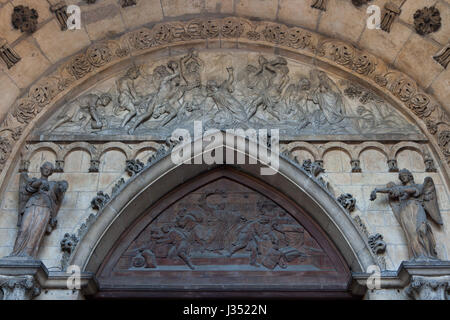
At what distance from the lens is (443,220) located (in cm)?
681

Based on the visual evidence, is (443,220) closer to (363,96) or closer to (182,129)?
(363,96)

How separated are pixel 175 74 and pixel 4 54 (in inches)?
92.9

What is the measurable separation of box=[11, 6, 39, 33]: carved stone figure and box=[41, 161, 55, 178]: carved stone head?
1928mm

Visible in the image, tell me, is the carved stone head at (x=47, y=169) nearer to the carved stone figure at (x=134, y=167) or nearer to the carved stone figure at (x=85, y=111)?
the carved stone figure at (x=85, y=111)

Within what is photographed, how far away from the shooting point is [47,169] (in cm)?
705

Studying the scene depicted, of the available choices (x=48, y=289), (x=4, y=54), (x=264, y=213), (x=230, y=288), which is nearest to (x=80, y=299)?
(x=48, y=289)

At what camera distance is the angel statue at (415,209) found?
6.39 m

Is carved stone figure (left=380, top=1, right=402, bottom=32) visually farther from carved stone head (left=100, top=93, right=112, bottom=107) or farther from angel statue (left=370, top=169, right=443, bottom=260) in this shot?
carved stone head (left=100, top=93, right=112, bottom=107)

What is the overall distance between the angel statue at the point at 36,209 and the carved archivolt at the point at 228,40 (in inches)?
25.2

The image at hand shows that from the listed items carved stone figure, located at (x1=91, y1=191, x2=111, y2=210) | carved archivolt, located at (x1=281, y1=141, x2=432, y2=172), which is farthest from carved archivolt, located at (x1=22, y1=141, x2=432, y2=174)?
carved stone figure, located at (x1=91, y1=191, x2=111, y2=210)

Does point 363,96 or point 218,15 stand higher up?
point 218,15

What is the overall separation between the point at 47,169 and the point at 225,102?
8.49 ft

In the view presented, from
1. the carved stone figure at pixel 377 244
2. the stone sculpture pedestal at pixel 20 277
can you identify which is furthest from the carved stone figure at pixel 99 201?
the carved stone figure at pixel 377 244

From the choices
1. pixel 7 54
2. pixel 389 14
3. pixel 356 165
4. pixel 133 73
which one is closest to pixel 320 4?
pixel 389 14
